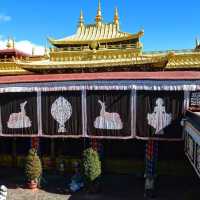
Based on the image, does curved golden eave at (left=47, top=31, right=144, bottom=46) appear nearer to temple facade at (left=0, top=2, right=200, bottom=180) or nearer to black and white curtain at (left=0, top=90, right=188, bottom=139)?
temple facade at (left=0, top=2, right=200, bottom=180)

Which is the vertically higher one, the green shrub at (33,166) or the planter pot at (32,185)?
the green shrub at (33,166)

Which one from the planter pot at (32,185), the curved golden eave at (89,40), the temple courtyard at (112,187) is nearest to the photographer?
the temple courtyard at (112,187)

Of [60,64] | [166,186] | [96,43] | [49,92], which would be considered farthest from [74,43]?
[166,186]

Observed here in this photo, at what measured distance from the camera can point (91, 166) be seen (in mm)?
13406

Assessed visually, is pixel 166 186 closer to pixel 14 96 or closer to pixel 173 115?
pixel 173 115

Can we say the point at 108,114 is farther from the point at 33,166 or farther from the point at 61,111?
the point at 33,166

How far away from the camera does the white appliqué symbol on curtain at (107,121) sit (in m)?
13.8

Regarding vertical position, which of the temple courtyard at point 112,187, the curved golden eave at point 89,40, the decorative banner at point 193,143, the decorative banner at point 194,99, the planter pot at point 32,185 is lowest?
the temple courtyard at point 112,187

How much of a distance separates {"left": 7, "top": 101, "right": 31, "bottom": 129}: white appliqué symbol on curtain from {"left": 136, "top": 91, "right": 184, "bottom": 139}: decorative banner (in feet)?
18.5

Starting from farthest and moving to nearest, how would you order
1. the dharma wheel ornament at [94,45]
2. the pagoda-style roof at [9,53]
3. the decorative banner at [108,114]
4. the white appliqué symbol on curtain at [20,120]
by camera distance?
the pagoda-style roof at [9,53] < the dharma wheel ornament at [94,45] < the white appliqué symbol on curtain at [20,120] < the decorative banner at [108,114]

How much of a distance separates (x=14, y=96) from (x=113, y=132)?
17.6 feet

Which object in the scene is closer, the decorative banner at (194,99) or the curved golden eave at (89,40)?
the decorative banner at (194,99)

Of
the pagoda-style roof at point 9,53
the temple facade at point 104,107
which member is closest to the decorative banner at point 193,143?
the temple facade at point 104,107

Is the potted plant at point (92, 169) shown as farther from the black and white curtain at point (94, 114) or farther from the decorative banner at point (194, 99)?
the decorative banner at point (194, 99)
